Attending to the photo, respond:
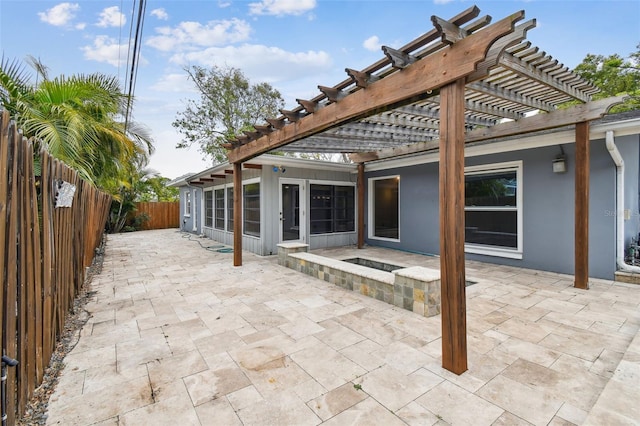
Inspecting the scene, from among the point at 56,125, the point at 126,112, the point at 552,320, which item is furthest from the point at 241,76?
the point at 552,320

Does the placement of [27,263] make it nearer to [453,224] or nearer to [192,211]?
[453,224]

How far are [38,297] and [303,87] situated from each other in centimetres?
1693

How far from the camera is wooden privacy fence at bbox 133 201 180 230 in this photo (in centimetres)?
1516

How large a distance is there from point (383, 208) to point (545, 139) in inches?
165

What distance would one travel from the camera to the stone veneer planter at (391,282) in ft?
11.2

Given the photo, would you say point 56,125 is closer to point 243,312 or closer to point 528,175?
point 243,312

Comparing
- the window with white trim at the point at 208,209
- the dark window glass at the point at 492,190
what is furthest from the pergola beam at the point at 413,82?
the window with white trim at the point at 208,209

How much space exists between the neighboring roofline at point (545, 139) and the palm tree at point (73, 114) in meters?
6.37

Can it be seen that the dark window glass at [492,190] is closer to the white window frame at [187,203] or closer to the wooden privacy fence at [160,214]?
the white window frame at [187,203]

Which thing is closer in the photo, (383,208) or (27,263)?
(27,263)

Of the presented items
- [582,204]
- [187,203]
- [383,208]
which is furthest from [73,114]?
[187,203]

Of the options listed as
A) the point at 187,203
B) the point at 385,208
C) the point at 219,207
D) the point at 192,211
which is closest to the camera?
the point at 385,208

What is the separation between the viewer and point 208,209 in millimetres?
11695

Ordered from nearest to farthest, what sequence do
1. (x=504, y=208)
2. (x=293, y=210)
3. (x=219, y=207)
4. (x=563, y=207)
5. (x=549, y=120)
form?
(x=549, y=120), (x=563, y=207), (x=504, y=208), (x=293, y=210), (x=219, y=207)
